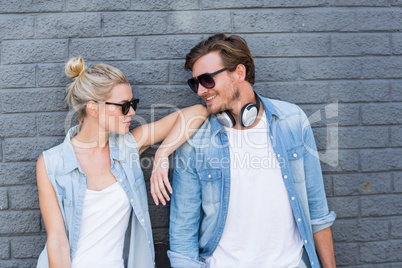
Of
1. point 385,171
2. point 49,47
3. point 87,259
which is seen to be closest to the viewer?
point 87,259

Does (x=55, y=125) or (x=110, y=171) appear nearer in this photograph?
(x=110, y=171)

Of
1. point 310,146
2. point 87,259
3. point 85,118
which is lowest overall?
point 87,259

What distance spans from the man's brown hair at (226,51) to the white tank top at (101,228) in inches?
44.9

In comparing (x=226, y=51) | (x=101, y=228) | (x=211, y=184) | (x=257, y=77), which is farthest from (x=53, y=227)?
(x=257, y=77)

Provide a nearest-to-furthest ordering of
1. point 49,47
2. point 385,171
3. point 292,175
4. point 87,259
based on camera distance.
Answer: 1. point 87,259
2. point 292,175
3. point 49,47
4. point 385,171

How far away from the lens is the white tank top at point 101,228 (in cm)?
250

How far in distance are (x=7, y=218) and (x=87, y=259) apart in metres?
1.02

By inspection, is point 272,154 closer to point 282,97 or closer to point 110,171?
point 282,97

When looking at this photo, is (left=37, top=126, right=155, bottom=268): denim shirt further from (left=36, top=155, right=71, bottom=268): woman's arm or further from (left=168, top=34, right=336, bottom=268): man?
(left=168, top=34, right=336, bottom=268): man

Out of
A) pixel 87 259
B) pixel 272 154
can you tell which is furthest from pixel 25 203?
pixel 272 154

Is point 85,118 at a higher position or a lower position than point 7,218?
higher

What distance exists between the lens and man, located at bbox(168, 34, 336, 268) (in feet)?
8.68

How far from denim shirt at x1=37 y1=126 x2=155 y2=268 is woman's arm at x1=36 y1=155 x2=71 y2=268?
3cm

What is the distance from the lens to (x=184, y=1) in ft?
10.1
